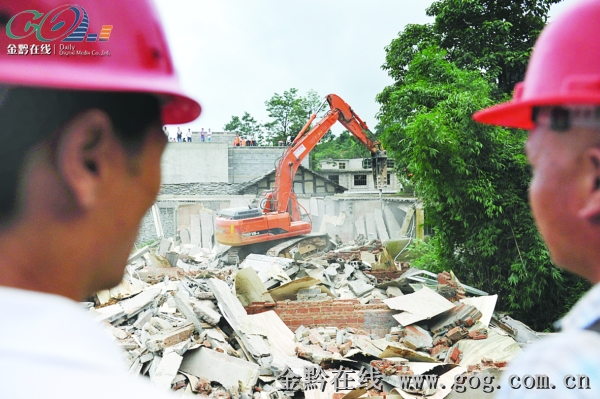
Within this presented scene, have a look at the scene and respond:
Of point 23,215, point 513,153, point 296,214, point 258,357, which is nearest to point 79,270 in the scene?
point 23,215

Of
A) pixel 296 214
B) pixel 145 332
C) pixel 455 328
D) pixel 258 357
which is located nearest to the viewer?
pixel 258 357

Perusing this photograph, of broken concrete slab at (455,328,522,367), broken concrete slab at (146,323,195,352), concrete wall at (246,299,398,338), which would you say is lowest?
broken concrete slab at (455,328,522,367)

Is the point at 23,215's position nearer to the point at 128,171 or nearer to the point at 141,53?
the point at 128,171

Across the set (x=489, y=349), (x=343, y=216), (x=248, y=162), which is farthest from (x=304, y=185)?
(x=489, y=349)

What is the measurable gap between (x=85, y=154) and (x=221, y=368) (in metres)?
5.16

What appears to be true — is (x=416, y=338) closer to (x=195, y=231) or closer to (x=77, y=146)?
(x=77, y=146)

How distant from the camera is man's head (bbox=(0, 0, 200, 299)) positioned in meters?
0.56

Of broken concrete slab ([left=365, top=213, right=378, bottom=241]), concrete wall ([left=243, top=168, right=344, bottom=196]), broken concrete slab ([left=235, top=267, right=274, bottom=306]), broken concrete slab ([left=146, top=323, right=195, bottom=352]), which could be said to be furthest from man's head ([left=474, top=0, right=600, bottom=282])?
concrete wall ([left=243, top=168, right=344, bottom=196])

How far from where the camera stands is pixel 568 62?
70cm

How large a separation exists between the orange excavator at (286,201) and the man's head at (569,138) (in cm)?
1157

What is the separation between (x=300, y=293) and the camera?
8.01m

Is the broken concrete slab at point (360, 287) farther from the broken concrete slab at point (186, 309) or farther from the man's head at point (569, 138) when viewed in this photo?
the man's head at point (569, 138)

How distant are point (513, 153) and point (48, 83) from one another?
1042 cm

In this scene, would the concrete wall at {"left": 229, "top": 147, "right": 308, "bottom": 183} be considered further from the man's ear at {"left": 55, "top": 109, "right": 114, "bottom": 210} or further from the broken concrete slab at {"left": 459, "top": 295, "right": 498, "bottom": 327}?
the man's ear at {"left": 55, "top": 109, "right": 114, "bottom": 210}
